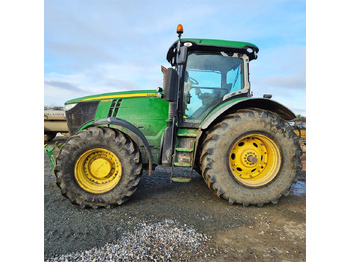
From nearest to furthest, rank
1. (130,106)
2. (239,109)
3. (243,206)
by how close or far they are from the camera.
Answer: (243,206)
(239,109)
(130,106)

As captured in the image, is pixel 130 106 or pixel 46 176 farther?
pixel 46 176

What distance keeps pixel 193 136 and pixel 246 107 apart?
993 mm

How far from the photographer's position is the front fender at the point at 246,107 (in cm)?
290

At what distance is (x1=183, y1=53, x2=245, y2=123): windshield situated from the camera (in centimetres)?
323

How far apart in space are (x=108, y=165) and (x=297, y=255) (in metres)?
2.50

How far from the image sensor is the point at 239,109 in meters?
3.13

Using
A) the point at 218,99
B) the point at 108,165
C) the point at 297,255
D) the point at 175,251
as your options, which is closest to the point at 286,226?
the point at 297,255

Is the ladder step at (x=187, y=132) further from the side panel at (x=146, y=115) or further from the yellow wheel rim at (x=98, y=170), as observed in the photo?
the yellow wheel rim at (x=98, y=170)

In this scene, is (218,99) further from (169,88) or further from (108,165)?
(108,165)

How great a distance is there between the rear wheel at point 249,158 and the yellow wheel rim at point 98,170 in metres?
1.32

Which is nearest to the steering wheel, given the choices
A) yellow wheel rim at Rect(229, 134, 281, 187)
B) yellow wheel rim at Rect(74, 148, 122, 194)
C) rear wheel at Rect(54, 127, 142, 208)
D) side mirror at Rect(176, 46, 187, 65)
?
side mirror at Rect(176, 46, 187, 65)

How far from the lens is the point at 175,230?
2.23 meters

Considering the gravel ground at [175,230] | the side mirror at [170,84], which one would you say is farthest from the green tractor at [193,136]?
the gravel ground at [175,230]

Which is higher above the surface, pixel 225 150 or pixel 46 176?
pixel 225 150
